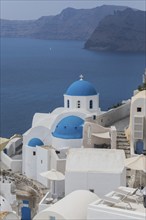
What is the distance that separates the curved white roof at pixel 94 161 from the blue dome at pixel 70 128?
5.38 m

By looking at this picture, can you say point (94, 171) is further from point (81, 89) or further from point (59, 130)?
point (81, 89)

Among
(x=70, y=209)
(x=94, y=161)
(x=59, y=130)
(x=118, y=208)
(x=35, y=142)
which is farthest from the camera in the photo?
(x=35, y=142)

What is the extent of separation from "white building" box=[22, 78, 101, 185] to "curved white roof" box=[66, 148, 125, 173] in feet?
16.6

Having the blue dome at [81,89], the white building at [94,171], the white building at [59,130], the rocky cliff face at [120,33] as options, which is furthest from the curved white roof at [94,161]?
the rocky cliff face at [120,33]

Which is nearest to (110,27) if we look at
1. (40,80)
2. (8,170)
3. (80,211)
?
(40,80)

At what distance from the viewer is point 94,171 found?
15.4 m

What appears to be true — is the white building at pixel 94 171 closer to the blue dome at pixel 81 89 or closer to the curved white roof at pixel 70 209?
the curved white roof at pixel 70 209

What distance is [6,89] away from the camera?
75.9 metres

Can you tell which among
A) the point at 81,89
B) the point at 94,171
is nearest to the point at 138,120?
the point at 81,89

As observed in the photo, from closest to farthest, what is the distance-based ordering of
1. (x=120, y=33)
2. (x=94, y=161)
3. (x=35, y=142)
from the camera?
(x=94, y=161), (x=35, y=142), (x=120, y=33)

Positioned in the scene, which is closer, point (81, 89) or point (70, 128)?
point (70, 128)

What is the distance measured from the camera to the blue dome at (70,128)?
852 inches

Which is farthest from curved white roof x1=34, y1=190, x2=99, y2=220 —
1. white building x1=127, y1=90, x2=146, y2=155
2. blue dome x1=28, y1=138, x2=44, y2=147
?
blue dome x1=28, y1=138, x2=44, y2=147

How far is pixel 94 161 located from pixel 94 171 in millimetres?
631
